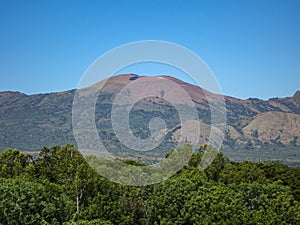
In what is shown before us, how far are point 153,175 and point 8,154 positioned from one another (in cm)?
1078

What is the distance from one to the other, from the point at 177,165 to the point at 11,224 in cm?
1789

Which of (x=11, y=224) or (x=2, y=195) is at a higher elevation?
(x=2, y=195)

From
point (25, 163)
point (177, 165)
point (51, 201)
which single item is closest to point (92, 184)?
point (51, 201)

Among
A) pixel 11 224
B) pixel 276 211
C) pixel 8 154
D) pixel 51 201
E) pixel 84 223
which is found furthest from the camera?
pixel 8 154

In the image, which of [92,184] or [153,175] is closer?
[92,184]

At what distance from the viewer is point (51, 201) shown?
26.1 metres

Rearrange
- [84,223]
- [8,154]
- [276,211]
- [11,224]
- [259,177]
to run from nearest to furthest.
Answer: [84,223] → [11,224] → [276,211] → [8,154] → [259,177]

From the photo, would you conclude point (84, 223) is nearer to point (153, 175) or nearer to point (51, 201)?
point (51, 201)

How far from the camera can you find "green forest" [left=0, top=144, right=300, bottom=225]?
24.8m

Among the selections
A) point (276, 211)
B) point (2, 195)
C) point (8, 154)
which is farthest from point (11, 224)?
point (276, 211)

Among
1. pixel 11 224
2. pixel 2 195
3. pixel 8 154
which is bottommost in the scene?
pixel 11 224

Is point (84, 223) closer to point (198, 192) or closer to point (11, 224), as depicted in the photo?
point (11, 224)

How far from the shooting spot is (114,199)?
→ 95.9 ft

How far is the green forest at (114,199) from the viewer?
24766 millimetres
